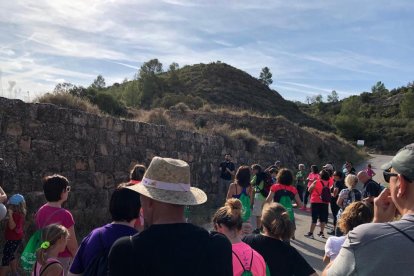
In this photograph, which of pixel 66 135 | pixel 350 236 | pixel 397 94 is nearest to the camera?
pixel 350 236

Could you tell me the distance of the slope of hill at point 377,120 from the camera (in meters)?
63.0

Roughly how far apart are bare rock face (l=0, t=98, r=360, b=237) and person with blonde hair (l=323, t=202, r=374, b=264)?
4.85 metres

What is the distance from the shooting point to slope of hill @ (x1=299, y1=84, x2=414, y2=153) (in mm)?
63000

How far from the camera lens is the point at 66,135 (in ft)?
28.0

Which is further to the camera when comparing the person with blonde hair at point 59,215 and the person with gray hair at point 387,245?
the person with blonde hair at point 59,215

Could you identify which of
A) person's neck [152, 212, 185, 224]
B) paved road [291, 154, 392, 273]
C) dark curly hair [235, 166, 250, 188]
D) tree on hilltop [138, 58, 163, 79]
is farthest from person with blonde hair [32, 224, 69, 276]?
tree on hilltop [138, 58, 163, 79]

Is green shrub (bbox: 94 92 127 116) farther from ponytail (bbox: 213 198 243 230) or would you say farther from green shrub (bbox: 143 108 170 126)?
ponytail (bbox: 213 198 243 230)

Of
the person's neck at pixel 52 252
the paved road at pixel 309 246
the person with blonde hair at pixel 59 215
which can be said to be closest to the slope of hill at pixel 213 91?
the paved road at pixel 309 246

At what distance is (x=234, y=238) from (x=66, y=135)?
18.6 ft

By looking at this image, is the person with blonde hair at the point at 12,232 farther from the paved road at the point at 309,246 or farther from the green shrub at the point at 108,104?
the green shrub at the point at 108,104

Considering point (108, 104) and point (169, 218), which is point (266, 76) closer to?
point (108, 104)

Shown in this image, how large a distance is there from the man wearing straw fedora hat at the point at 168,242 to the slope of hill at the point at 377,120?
2410 inches

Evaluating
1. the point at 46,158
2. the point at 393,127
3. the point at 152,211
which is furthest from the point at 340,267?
the point at 393,127

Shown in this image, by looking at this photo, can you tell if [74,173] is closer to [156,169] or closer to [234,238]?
[234,238]
